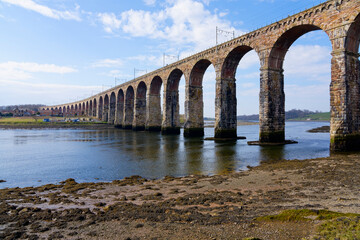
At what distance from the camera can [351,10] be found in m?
17.8

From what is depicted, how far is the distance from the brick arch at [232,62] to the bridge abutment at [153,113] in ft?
74.7

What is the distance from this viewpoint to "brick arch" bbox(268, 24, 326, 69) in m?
22.9

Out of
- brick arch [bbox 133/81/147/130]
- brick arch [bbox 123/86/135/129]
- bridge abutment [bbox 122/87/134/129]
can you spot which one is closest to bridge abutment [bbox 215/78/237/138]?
brick arch [bbox 133/81/147/130]

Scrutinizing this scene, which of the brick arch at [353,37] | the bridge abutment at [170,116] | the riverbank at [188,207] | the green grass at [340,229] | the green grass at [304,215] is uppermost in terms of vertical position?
the brick arch at [353,37]

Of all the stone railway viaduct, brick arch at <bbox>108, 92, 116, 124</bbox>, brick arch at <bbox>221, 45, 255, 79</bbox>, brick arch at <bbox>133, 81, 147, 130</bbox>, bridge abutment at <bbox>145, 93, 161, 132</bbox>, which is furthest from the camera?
brick arch at <bbox>108, 92, 116, 124</bbox>

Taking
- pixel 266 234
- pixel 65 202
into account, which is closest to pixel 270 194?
pixel 266 234

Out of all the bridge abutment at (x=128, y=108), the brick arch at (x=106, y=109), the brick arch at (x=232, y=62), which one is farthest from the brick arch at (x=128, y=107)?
the brick arch at (x=232, y=62)

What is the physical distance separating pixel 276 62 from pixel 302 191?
19974 millimetres

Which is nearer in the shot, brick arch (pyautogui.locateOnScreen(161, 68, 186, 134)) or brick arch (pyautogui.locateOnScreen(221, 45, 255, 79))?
brick arch (pyautogui.locateOnScreen(221, 45, 255, 79))

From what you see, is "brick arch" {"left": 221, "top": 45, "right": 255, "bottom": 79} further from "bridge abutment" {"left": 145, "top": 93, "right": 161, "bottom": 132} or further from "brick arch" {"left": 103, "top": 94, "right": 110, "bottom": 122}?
"brick arch" {"left": 103, "top": 94, "right": 110, "bottom": 122}

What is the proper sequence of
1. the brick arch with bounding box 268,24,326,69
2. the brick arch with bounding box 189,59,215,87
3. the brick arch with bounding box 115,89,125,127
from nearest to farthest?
the brick arch with bounding box 268,24,326,69
the brick arch with bounding box 189,59,215,87
the brick arch with bounding box 115,89,125,127

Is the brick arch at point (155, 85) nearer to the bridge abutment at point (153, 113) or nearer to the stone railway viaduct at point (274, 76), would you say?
the bridge abutment at point (153, 113)

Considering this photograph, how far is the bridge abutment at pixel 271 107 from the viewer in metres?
24.7

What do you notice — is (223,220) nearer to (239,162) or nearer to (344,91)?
(239,162)
